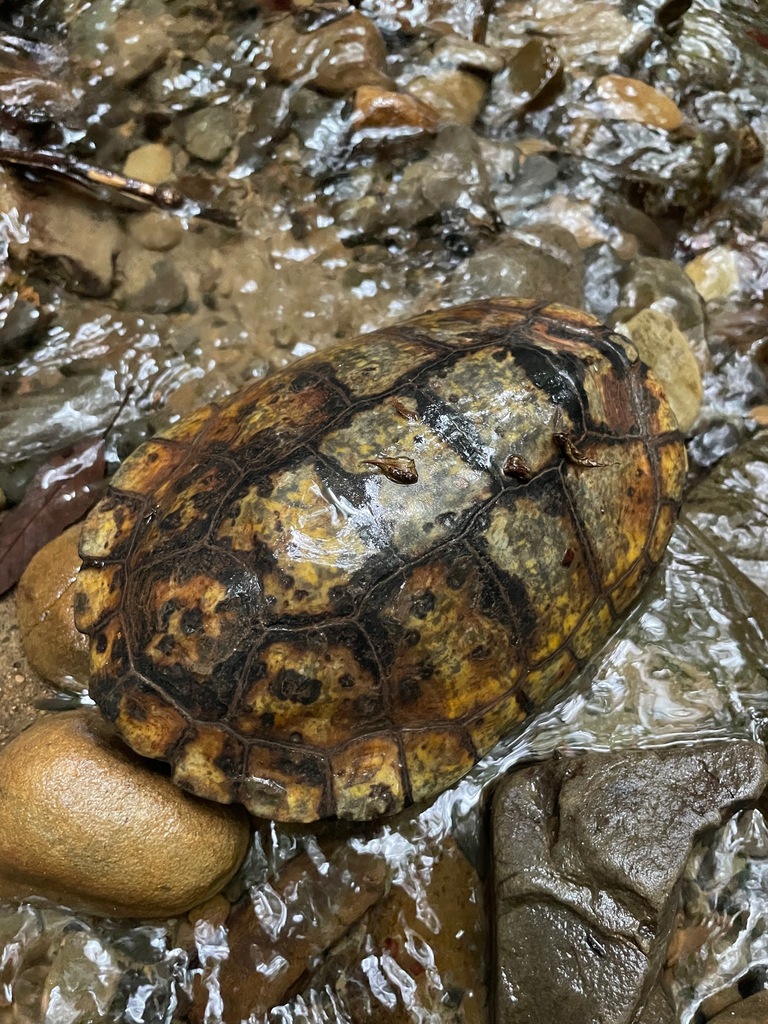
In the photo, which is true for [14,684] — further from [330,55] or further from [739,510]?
[330,55]

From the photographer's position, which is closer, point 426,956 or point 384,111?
point 426,956

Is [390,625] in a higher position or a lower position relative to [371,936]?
higher

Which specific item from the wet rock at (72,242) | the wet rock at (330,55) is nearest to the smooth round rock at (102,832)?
the wet rock at (72,242)

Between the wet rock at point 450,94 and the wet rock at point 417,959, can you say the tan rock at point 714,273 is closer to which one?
the wet rock at point 450,94

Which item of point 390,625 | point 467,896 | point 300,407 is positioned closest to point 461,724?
point 390,625

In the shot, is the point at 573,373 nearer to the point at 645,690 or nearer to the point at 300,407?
the point at 300,407

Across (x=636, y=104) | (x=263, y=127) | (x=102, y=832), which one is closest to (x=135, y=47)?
(x=263, y=127)
